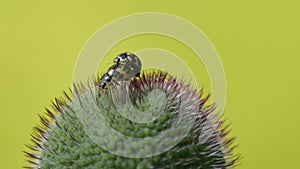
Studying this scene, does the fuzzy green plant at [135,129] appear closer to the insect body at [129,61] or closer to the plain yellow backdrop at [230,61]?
the insect body at [129,61]

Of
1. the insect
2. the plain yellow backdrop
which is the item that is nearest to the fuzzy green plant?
the insect

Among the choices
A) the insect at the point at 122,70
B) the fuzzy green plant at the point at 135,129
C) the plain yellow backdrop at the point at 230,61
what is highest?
the plain yellow backdrop at the point at 230,61

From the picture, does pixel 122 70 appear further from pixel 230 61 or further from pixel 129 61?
pixel 230 61

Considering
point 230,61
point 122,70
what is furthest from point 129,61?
point 230,61

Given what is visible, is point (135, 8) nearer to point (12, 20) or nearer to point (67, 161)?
point (12, 20)

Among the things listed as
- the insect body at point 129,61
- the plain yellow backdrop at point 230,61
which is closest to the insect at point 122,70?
the insect body at point 129,61

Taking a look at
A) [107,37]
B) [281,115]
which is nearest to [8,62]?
[107,37]
